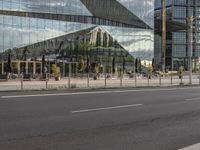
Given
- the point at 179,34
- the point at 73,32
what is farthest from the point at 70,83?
the point at 179,34

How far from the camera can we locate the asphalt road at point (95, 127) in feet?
31.6

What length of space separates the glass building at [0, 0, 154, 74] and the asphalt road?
45.8m

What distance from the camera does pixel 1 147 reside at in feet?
29.5

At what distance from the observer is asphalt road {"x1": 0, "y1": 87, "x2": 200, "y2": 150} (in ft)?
31.6

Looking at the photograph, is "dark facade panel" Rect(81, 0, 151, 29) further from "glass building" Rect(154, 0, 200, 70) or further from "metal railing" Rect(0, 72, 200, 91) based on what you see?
"metal railing" Rect(0, 72, 200, 91)

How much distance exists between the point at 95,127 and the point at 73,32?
6953 centimetres

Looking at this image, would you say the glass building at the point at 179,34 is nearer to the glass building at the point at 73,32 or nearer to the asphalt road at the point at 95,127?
the glass building at the point at 73,32

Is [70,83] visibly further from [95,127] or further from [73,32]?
[73,32]

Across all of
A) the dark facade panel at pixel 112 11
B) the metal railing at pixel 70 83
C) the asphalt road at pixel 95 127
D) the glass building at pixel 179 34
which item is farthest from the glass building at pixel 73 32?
the asphalt road at pixel 95 127

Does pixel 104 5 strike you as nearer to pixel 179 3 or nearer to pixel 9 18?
pixel 9 18

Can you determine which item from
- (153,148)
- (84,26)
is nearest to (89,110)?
(153,148)

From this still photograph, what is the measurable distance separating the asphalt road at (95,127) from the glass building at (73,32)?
150 ft

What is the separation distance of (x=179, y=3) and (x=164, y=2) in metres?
8.96

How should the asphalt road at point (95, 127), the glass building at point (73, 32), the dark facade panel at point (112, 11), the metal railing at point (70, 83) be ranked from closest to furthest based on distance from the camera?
the asphalt road at point (95, 127) → the metal railing at point (70, 83) → the glass building at point (73, 32) → the dark facade panel at point (112, 11)
